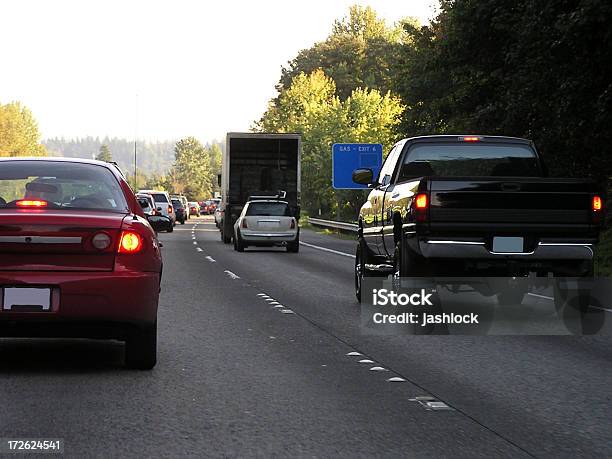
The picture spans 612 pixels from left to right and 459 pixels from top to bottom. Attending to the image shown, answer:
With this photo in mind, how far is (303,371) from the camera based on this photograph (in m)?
8.67

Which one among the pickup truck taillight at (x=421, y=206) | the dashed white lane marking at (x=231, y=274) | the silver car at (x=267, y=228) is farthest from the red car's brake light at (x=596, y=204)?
the silver car at (x=267, y=228)

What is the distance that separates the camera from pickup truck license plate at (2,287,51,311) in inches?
308

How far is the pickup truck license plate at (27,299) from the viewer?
7828mm

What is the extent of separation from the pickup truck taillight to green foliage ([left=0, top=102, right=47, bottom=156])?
536 ft

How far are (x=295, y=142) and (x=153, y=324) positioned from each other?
90.8 ft

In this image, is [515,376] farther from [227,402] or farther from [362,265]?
[362,265]

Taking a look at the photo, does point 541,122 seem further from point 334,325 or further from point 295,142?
point 334,325

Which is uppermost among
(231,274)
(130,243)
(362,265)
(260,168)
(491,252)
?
(260,168)

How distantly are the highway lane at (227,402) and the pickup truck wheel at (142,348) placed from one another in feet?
0.35

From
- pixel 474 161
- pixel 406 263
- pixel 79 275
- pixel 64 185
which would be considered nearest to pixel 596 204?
pixel 406 263

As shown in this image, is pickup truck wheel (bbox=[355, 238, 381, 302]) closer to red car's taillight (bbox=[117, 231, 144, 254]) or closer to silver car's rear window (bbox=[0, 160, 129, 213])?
silver car's rear window (bbox=[0, 160, 129, 213])

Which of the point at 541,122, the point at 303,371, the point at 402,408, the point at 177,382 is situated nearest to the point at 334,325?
the point at 303,371

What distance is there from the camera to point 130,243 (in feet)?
26.8

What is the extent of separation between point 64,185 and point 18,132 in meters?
180
